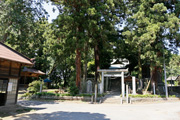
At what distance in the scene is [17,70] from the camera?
9.71m

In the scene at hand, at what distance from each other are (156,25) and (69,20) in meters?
9.30

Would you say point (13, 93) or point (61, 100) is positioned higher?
point (13, 93)

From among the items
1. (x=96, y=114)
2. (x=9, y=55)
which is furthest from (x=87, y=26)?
(x=96, y=114)

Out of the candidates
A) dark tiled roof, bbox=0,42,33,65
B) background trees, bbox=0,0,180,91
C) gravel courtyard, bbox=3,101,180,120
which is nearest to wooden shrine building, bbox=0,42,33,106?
dark tiled roof, bbox=0,42,33,65

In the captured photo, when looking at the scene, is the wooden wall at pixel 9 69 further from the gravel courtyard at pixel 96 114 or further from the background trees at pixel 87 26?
the background trees at pixel 87 26

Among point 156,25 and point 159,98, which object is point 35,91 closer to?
point 159,98

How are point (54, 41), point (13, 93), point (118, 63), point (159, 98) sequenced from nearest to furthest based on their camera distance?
point (13, 93) → point (159, 98) → point (54, 41) → point (118, 63)

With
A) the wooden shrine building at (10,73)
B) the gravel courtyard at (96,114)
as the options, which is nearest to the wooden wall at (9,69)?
the wooden shrine building at (10,73)

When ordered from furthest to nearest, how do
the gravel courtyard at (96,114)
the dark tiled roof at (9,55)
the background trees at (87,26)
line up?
the background trees at (87,26) < the dark tiled roof at (9,55) < the gravel courtyard at (96,114)

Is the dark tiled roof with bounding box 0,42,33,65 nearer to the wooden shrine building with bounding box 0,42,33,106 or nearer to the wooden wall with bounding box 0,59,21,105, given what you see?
the wooden shrine building with bounding box 0,42,33,106

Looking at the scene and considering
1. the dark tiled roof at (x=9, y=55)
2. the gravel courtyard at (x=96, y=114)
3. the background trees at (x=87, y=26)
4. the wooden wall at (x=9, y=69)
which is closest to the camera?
the gravel courtyard at (x=96, y=114)

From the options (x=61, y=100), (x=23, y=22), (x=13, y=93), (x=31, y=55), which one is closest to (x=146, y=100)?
(x=61, y=100)

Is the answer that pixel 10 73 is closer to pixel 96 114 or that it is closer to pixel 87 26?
pixel 96 114

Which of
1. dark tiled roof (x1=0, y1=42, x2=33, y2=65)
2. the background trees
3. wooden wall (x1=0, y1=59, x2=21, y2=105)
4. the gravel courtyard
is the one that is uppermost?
the background trees
